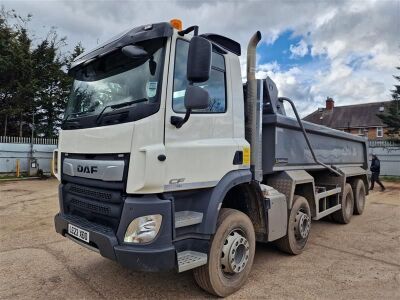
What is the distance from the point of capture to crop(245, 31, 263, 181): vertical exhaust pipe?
4163 millimetres

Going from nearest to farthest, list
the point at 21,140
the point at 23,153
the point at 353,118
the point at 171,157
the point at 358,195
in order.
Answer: the point at 171,157 → the point at 358,195 → the point at 23,153 → the point at 21,140 → the point at 353,118

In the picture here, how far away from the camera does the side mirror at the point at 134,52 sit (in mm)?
3145

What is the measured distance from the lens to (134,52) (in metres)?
3.15

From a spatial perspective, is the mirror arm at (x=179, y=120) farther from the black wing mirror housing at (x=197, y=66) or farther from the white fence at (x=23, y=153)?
the white fence at (x=23, y=153)

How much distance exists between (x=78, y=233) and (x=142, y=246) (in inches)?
34.3

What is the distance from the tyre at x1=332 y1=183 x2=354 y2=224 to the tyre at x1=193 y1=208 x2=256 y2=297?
391cm

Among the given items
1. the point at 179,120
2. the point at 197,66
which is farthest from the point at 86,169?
the point at 197,66

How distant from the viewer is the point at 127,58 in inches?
132

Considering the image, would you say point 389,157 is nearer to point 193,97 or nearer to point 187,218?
point 187,218

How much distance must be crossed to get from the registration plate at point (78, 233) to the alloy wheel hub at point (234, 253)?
4.62ft

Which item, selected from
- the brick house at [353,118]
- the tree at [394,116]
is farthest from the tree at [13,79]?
the brick house at [353,118]

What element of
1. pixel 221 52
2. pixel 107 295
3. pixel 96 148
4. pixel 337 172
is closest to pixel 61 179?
pixel 96 148

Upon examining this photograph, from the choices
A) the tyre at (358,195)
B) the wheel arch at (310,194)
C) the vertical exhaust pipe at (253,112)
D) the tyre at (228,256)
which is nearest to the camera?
the tyre at (228,256)

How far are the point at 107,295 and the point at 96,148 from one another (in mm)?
1603
